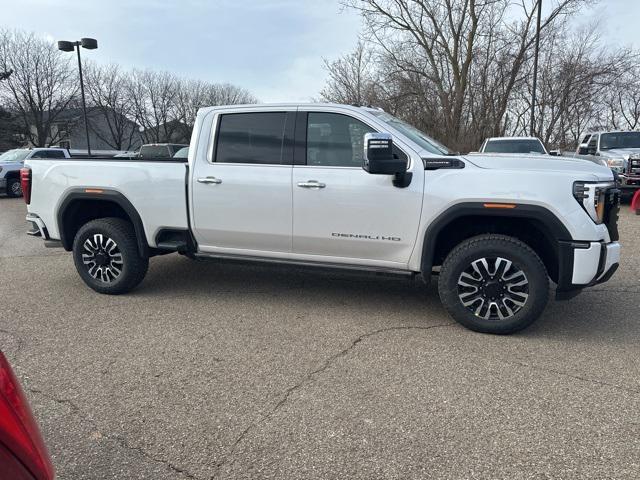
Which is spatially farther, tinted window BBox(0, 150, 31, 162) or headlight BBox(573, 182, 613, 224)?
tinted window BBox(0, 150, 31, 162)

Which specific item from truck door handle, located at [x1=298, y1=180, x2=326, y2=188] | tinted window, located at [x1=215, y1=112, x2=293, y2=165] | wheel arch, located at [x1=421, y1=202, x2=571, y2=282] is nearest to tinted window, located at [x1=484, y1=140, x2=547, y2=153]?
wheel arch, located at [x1=421, y1=202, x2=571, y2=282]

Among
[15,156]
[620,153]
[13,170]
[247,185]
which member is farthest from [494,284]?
[15,156]

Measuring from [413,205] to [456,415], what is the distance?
1.80 metres

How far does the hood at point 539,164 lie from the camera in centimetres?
393

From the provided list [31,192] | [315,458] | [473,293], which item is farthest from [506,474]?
[31,192]

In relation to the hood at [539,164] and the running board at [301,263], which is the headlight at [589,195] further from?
the running board at [301,263]

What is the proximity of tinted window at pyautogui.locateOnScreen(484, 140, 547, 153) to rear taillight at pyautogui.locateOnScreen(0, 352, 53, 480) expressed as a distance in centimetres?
1346

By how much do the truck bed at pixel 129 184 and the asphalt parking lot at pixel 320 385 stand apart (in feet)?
2.83

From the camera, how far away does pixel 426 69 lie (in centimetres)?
2744

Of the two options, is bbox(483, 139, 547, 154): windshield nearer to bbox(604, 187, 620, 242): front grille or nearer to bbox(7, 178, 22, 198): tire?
bbox(604, 187, 620, 242): front grille

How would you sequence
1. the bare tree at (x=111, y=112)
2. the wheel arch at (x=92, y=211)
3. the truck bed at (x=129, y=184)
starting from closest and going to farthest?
the truck bed at (x=129, y=184) → the wheel arch at (x=92, y=211) → the bare tree at (x=111, y=112)

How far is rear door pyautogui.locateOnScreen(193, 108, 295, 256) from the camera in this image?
4.58 meters

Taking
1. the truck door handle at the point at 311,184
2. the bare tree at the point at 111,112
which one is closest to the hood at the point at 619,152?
the truck door handle at the point at 311,184

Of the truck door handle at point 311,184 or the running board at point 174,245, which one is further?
the running board at point 174,245
